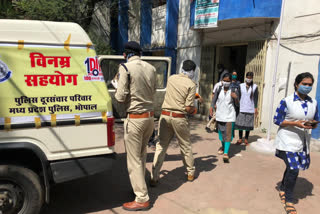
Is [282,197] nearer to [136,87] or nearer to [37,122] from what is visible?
[136,87]

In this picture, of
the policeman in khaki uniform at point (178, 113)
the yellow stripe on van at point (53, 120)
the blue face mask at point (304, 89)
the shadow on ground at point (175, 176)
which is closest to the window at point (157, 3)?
the shadow on ground at point (175, 176)

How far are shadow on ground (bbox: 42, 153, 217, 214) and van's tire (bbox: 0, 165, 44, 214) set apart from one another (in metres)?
0.49

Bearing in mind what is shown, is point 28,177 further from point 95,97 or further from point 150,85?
point 150,85

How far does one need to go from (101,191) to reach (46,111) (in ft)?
5.13

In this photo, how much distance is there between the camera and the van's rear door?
4.64 metres

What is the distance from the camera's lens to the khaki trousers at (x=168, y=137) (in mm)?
3695

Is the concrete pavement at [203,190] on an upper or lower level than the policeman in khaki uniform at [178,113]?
lower

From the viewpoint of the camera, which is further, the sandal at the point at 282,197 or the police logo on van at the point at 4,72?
the sandal at the point at 282,197

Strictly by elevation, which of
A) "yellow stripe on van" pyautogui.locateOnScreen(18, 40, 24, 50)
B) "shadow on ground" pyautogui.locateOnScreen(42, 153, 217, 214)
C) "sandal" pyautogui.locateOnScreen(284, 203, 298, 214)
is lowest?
"shadow on ground" pyautogui.locateOnScreen(42, 153, 217, 214)

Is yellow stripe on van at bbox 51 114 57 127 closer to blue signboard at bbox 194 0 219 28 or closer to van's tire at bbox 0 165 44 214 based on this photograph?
van's tire at bbox 0 165 44 214

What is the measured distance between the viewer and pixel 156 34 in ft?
38.6

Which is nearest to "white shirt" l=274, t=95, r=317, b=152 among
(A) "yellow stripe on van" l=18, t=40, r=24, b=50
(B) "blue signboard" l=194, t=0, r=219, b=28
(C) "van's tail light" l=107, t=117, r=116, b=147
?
(C) "van's tail light" l=107, t=117, r=116, b=147

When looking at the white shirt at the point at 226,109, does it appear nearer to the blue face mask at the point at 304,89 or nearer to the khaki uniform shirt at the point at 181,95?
the khaki uniform shirt at the point at 181,95

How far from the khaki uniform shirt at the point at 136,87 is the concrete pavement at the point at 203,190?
127cm
